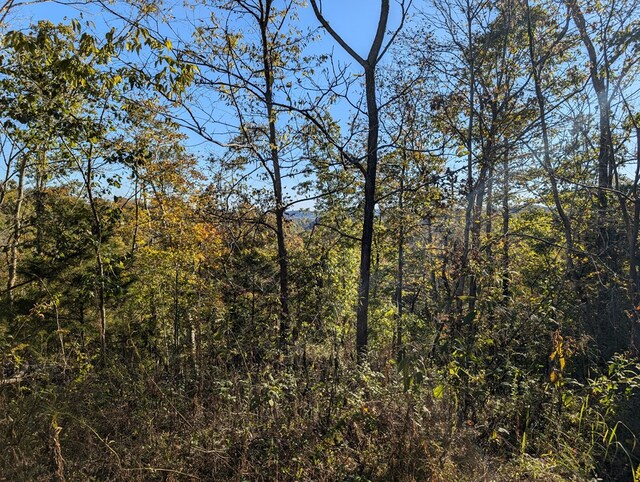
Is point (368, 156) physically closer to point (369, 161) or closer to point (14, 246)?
point (369, 161)

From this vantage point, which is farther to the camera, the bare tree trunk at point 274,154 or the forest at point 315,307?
the bare tree trunk at point 274,154

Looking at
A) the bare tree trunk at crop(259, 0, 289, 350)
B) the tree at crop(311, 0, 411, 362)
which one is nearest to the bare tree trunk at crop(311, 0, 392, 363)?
the tree at crop(311, 0, 411, 362)

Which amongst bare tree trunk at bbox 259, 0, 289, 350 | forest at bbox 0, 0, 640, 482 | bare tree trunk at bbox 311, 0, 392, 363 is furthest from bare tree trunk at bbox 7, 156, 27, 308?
bare tree trunk at bbox 311, 0, 392, 363

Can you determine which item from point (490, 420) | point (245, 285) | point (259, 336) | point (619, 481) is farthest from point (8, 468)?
point (619, 481)

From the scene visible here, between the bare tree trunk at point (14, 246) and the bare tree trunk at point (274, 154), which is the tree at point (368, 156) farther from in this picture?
the bare tree trunk at point (14, 246)

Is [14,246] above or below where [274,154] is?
below

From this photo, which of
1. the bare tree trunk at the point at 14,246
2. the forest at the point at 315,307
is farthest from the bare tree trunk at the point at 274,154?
the bare tree trunk at the point at 14,246

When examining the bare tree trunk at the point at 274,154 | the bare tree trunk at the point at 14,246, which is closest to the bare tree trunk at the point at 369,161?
the bare tree trunk at the point at 274,154

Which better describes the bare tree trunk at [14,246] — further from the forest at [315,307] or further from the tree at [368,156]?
the tree at [368,156]

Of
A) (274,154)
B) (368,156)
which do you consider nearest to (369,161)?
(368,156)

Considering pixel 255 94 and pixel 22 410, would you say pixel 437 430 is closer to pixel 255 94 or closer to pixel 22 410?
pixel 22 410

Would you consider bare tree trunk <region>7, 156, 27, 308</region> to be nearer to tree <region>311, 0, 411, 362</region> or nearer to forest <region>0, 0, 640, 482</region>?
forest <region>0, 0, 640, 482</region>

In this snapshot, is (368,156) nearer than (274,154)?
Yes

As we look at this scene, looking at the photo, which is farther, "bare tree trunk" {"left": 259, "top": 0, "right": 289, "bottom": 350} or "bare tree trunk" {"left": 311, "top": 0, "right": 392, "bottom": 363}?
"bare tree trunk" {"left": 259, "top": 0, "right": 289, "bottom": 350}
